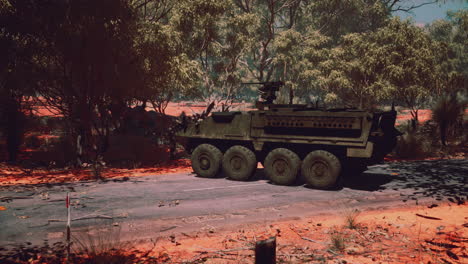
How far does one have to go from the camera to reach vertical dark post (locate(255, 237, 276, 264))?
3.21 m

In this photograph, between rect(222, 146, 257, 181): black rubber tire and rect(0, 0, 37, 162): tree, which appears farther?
rect(0, 0, 37, 162): tree

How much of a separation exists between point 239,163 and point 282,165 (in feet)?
4.48

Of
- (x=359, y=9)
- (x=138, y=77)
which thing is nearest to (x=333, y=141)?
(x=138, y=77)

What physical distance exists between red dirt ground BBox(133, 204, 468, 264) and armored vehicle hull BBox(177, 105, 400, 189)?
1948 mm

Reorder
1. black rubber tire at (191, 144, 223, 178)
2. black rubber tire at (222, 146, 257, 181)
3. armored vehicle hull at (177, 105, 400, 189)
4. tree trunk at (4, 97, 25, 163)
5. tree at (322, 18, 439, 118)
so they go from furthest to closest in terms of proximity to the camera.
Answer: tree at (322, 18, 439, 118) < tree trunk at (4, 97, 25, 163) < black rubber tire at (191, 144, 223, 178) < black rubber tire at (222, 146, 257, 181) < armored vehicle hull at (177, 105, 400, 189)

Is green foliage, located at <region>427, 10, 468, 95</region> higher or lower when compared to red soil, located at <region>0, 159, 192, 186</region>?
higher

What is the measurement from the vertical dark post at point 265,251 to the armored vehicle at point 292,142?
6089mm

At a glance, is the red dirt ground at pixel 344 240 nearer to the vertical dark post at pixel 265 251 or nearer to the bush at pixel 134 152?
the vertical dark post at pixel 265 251

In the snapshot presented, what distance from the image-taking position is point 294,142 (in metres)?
9.51

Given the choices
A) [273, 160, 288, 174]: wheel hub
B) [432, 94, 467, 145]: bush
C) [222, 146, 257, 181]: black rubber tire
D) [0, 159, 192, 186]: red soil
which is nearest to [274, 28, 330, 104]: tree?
[432, 94, 467, 145]: bush

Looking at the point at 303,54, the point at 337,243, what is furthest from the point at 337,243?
the point at 303,54

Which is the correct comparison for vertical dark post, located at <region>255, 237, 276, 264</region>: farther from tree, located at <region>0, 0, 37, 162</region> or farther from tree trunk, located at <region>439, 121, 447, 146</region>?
tree trunk, located at <region>439, 121, 447, 146</region>

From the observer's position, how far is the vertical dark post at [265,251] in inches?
126

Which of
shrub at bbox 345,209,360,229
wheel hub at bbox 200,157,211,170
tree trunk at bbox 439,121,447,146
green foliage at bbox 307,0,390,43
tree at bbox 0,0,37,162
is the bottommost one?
shrub at bbox 345,209,360,229
